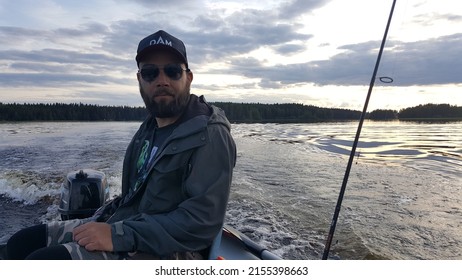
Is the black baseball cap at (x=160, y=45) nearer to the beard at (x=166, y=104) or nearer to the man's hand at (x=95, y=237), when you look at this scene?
the beard at (x=166, y=104)

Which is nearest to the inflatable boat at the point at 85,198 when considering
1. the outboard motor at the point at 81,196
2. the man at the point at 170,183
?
the outboard motor at the point at 81,196

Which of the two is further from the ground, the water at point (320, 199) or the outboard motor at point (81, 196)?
the outboard motor at point (81, 196)

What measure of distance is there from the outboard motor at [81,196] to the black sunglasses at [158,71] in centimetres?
219

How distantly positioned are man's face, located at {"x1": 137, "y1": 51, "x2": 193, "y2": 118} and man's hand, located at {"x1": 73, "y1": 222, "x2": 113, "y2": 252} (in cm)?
84

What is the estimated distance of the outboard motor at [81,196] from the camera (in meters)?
4.27

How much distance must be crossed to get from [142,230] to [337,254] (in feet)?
11.3

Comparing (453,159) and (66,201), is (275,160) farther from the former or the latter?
(66,201)

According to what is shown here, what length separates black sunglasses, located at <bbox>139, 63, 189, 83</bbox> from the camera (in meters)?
2.64

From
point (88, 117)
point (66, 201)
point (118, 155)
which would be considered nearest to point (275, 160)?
point (118, 155)

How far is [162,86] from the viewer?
2650mm

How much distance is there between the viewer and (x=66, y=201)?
4289mm

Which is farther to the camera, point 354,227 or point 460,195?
point 460,195

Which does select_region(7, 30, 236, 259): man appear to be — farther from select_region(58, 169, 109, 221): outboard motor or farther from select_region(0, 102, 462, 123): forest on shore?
select_region(0, 102, 462, 123): forest on shore

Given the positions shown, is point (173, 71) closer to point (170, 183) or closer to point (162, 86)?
point (162, 86)
